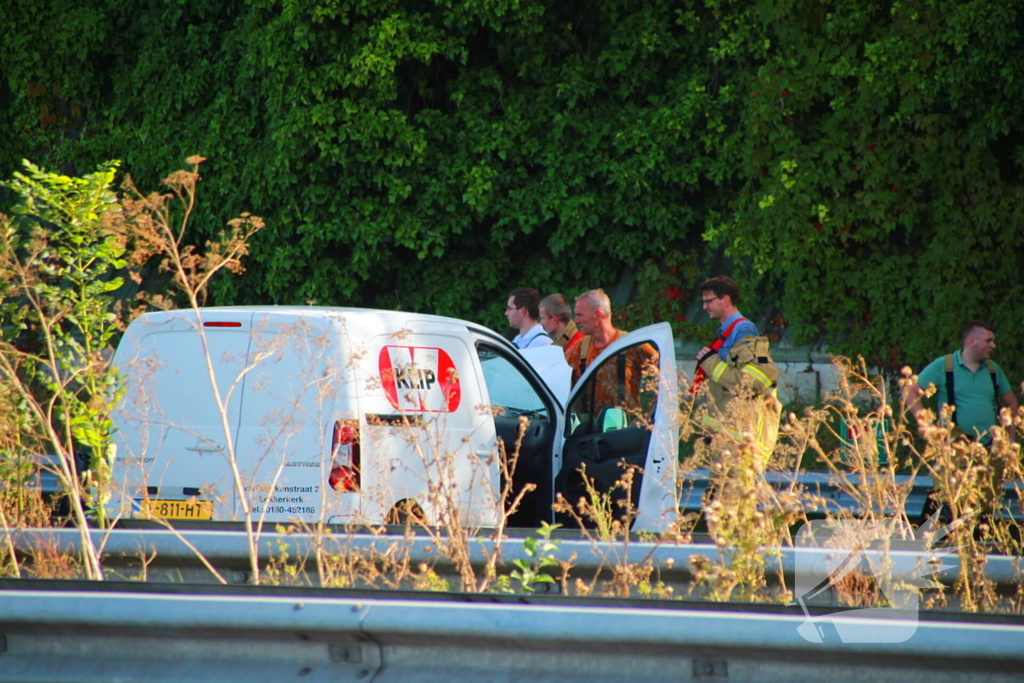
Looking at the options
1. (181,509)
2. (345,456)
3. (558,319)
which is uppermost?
(558,319)

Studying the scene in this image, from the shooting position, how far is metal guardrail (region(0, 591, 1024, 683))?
287cm

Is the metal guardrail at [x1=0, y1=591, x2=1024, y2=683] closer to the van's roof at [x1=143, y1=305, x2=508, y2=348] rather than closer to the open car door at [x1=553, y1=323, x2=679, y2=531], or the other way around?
the van's roof at [x1=143, y1=305, x2=508, y2=348]

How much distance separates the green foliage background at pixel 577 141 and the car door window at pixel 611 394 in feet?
20.5

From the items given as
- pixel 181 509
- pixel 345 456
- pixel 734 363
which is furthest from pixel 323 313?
pixel 734 363

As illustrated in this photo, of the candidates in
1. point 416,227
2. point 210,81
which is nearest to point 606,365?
point 416,227

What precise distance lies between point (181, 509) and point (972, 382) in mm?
5498

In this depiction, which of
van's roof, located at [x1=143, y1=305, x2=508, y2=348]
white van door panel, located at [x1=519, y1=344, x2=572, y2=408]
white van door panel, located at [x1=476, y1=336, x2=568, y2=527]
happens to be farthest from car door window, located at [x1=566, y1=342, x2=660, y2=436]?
van's roof, located at [x1=143, y1=305, x2=508, y2=348]

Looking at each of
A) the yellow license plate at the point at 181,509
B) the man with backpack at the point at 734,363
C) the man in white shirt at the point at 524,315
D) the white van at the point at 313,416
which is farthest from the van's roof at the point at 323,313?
the man in white shirt at the point at 524,315

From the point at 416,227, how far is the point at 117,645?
11.4m

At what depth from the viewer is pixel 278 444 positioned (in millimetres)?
5270

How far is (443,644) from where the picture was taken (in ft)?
10.3

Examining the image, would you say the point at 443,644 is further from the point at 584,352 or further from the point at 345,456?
the point at 584,352

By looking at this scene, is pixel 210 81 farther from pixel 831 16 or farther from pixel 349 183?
pixel 831 16

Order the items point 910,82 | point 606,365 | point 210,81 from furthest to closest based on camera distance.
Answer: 1. point 210,81
2. point 910,82
3. point 606,365
